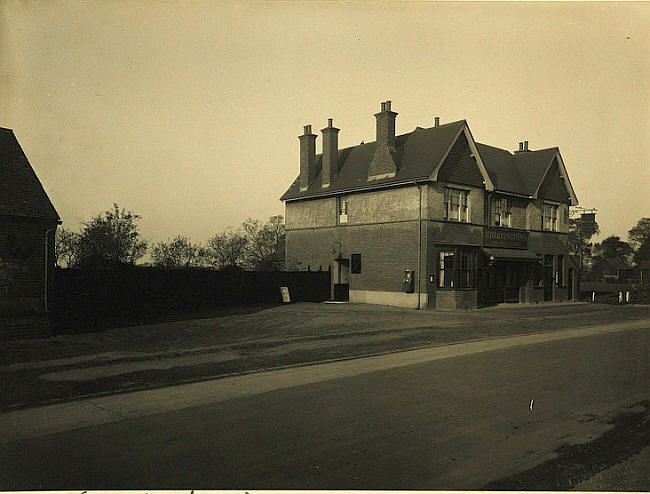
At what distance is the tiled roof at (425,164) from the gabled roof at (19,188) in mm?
18500

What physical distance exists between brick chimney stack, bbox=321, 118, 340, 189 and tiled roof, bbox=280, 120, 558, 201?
0.41 metres

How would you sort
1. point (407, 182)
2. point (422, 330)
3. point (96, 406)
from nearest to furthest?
point (96, 406)
point (422, 330)
point (407, 182)

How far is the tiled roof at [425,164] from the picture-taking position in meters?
30.3

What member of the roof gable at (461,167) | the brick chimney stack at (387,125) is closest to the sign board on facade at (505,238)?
the roof gable at (461,167)

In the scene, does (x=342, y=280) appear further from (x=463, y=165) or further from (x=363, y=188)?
(x=463, y=165)

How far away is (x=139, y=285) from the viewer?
2452cm

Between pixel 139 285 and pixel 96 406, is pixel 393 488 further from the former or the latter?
pixel 139 285

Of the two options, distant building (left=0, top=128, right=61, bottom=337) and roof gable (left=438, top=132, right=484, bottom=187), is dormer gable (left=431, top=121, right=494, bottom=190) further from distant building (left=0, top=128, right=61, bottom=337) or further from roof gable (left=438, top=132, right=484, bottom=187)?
distant building (left=0, top=128, right=61, bottom=337)

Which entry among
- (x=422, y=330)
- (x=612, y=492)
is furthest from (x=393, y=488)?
(x=422, y=330)

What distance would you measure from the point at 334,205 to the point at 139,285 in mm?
14555

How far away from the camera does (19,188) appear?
16.8m

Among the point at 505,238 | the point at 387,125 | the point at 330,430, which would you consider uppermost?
the point at 387,125

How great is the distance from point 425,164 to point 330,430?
24.5m

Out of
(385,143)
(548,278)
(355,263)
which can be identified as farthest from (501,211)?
(355,263)
